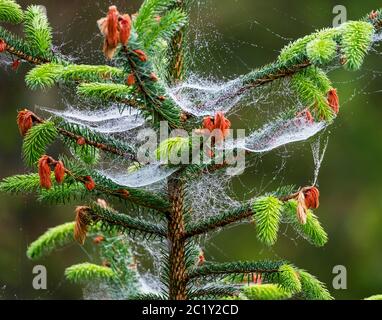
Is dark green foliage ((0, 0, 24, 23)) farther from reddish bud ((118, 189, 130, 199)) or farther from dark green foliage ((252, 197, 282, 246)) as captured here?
dark green foliage ((252, 197, 282, 246))

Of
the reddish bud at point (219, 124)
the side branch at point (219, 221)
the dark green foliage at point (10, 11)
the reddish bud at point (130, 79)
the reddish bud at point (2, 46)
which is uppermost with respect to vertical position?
the dark green foliage at point (10, 11)

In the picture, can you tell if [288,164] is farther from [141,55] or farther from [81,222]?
[141,55]

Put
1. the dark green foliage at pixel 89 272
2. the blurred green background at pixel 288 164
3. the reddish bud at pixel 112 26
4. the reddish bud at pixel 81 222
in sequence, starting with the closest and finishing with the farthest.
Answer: the reddish bud at pixel 112 26
the reddish bud at pixel 81 222
the dark green foliage at pixel 89 272
the blurred green background at pixel 288 164

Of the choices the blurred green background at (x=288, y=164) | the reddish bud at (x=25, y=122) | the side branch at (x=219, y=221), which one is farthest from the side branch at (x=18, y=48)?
the blurred green background at (x=288, y=164)

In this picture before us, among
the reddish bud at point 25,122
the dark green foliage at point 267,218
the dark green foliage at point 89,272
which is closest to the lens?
the dark green foliage at point 267,218

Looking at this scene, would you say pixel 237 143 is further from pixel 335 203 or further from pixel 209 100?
pixel 335 203

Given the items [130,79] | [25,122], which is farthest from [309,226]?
[25,122]

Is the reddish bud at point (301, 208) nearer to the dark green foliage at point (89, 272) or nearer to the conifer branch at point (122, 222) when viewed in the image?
the conifer branch at point (122, 222)
